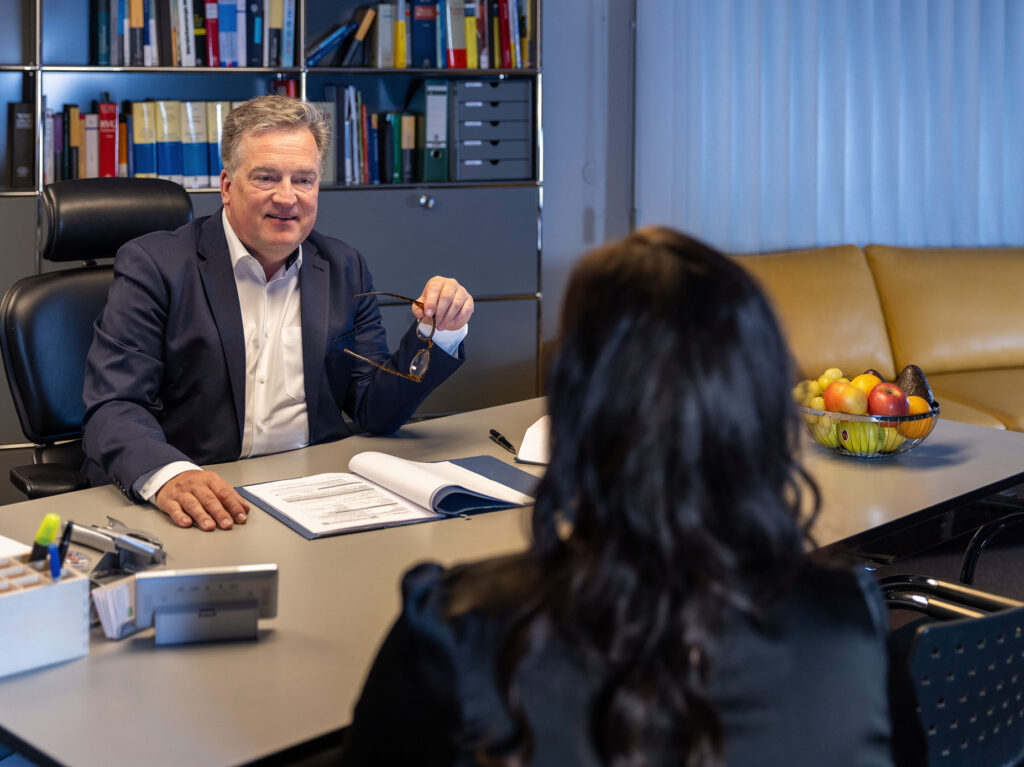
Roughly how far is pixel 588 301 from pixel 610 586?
7.7 inches

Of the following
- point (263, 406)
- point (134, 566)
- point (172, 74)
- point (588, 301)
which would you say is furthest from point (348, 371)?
point (172, 74)

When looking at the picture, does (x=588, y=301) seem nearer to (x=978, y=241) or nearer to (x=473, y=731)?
(x=473, y=731)

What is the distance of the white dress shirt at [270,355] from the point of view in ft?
7.64

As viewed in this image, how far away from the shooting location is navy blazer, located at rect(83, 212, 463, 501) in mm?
2104

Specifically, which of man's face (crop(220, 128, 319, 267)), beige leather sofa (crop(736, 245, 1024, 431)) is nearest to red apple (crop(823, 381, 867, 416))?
man's face (crop(220, 128, 319, 267))

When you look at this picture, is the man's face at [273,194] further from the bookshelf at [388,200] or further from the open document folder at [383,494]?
the bookshelf at [388,200]

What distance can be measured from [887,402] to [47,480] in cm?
158

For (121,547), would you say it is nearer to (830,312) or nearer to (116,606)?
(116,606)

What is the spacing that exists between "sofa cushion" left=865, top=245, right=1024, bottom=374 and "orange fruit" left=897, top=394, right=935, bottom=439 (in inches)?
89.3

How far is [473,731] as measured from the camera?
2.46 feet

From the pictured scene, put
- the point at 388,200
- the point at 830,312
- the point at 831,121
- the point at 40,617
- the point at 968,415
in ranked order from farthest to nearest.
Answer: the point at 831,121
the point at 830,312
the point at 388,200
the point at 968,415
the point at 40,617

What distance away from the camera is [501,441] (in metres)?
2.13

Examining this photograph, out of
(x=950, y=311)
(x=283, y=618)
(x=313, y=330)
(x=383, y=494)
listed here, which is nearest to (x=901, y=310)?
(x=950, y=311)

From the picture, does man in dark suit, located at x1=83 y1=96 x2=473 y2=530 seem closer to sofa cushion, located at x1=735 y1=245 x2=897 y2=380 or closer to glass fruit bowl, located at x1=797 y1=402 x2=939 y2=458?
glass fruit bowl, located at x1=797 y1=402 x2=939 y2=458
